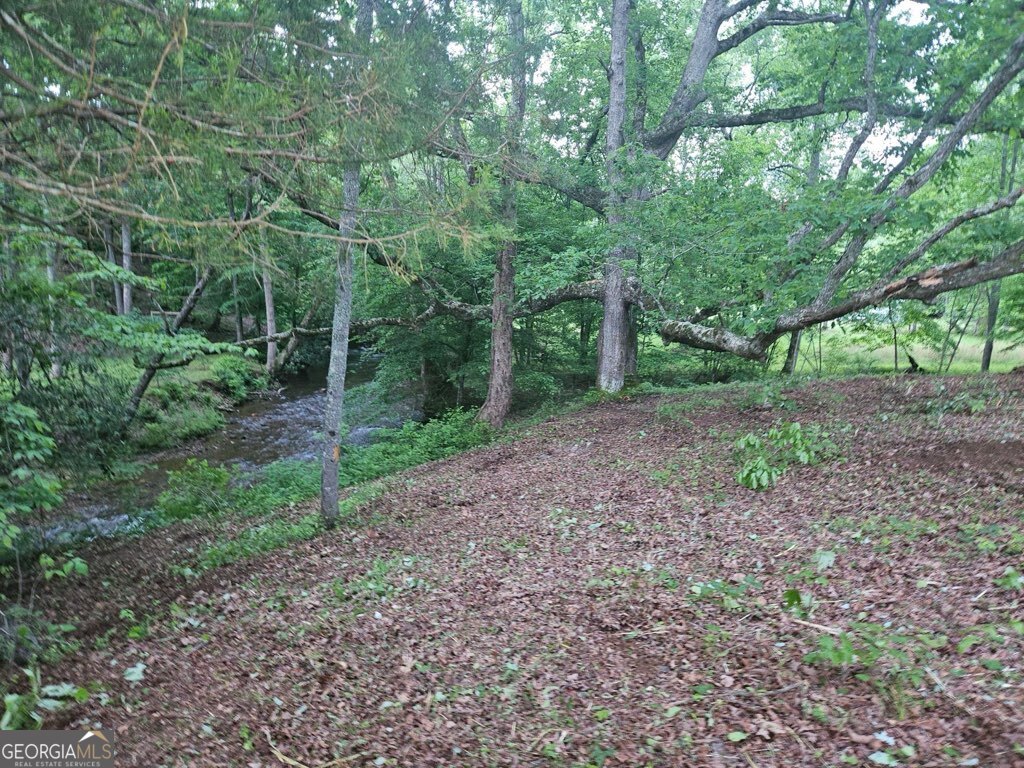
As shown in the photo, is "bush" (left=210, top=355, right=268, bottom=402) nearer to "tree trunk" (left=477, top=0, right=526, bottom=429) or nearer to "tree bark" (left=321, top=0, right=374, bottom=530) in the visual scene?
"tree trunk" (left=477, top=0, right=526, bottom=429)

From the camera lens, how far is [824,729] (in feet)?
8.84

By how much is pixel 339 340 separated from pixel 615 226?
5684mm

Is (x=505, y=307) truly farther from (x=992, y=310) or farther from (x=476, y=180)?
(x=992, y=310)

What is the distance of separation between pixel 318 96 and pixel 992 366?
813 inches

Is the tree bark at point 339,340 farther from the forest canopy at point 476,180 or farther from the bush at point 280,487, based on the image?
the bush at point 280,487

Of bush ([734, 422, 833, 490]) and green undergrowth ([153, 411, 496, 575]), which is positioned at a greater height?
bush ([734, 422, 833, 490])

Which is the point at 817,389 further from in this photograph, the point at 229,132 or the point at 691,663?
the point at 229,132

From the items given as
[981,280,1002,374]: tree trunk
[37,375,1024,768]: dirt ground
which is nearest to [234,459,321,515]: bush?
[37,375,1024,768]: dirt ground

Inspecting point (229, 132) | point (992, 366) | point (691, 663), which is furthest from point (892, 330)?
point (229, 132)

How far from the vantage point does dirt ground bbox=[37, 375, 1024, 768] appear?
2.85 meters

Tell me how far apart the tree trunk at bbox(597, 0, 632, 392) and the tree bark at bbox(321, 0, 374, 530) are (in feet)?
17.2

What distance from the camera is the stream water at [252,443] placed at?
9125 mm

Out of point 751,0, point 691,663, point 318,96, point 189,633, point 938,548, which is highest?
point 751,0

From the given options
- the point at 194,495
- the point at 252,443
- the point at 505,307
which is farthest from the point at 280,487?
the point at 505,307
